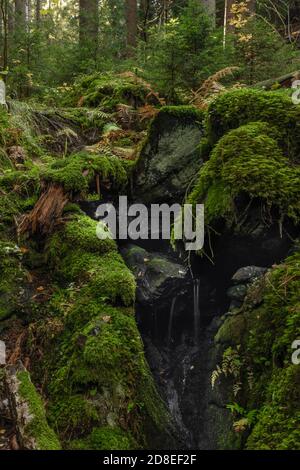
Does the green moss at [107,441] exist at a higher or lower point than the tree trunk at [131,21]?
lower

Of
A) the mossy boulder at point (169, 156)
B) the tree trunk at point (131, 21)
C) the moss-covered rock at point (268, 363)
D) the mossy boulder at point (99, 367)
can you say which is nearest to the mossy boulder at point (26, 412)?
the mossy boulder at point (99, 367)

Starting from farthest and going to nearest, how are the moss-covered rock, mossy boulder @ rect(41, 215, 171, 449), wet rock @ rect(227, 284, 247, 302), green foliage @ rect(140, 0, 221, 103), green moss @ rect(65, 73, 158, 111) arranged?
green moss @ rect(65, 73, 158, 111) → green foliage @ rect(140, 0, 221, 103) → wet rock @ rect(227, 284, 247, 302) → mossy boulder @ rect(41, 215, 171, 449) → the moss-covered rock

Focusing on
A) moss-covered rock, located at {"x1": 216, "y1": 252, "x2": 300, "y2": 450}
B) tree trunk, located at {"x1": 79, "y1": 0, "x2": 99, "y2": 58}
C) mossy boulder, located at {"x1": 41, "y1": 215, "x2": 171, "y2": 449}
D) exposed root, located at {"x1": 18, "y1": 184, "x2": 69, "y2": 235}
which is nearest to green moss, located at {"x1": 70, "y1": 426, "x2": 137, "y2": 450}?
mossy boulder, located at {"x1": 41, "y1": 215, "x2": 171, "y2": 449}

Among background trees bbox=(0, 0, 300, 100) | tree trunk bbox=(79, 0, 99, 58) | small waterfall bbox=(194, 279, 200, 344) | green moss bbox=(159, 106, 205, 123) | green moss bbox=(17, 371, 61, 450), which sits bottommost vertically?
→ green moss bbox=(17, 371, 61, 450)

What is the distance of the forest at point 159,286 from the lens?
12.1 ft

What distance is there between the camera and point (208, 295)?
519cm

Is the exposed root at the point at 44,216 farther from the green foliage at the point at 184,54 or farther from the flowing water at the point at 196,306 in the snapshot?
the green foliage at the point at 184,54

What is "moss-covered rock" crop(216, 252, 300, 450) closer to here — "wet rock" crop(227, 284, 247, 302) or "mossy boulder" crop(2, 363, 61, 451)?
"wet rock" crop(227, 284, 247, 302)

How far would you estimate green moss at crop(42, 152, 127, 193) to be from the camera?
5684mm

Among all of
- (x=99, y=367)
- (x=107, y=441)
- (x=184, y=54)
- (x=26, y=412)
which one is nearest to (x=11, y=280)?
(x=99, y=367)

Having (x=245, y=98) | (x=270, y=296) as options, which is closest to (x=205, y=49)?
(x=245, y=98)

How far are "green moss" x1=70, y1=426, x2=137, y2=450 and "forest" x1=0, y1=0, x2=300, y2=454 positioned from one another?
0.01 meters

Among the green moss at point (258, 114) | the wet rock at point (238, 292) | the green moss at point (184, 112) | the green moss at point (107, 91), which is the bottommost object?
the wet rock at point (238, 292)

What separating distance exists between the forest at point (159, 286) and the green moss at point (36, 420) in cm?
1
